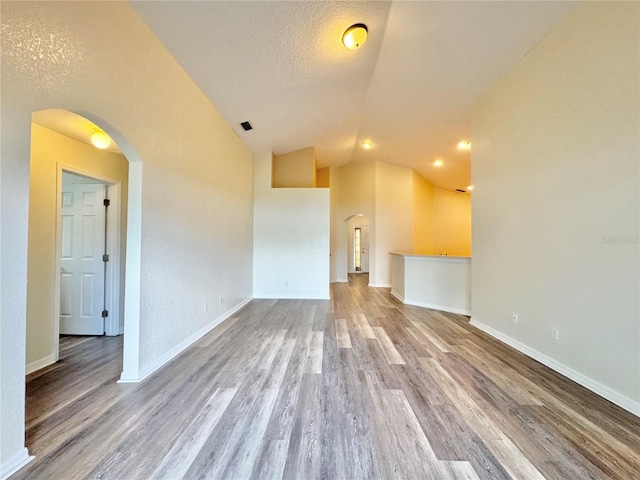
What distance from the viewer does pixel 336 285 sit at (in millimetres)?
7797

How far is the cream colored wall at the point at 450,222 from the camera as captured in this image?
9219 mm

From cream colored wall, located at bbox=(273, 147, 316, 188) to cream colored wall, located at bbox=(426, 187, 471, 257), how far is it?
533 cm

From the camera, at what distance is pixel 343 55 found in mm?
3059

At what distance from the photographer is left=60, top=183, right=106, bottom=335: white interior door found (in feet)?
10.8

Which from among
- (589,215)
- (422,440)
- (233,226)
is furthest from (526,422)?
(233,226)

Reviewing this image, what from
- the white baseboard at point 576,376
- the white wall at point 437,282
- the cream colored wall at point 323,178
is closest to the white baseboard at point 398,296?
the white wall at point 437,282

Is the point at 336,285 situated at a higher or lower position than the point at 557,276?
lower

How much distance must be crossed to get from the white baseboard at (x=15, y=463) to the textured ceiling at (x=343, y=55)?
119 inches

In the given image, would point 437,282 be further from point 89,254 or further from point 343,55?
point 89,254

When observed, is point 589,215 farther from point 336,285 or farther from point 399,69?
point 336,285

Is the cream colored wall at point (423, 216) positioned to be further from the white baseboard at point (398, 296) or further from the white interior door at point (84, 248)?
the white interior door at point (84, 248)

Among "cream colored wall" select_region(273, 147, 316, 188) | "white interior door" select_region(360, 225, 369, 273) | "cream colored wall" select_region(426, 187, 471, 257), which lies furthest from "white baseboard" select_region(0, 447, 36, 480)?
"white interior door" select_region(360, 225, 369, 273)

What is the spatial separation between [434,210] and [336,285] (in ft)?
15.1

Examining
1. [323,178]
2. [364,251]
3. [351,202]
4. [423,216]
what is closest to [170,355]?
[351,202]
